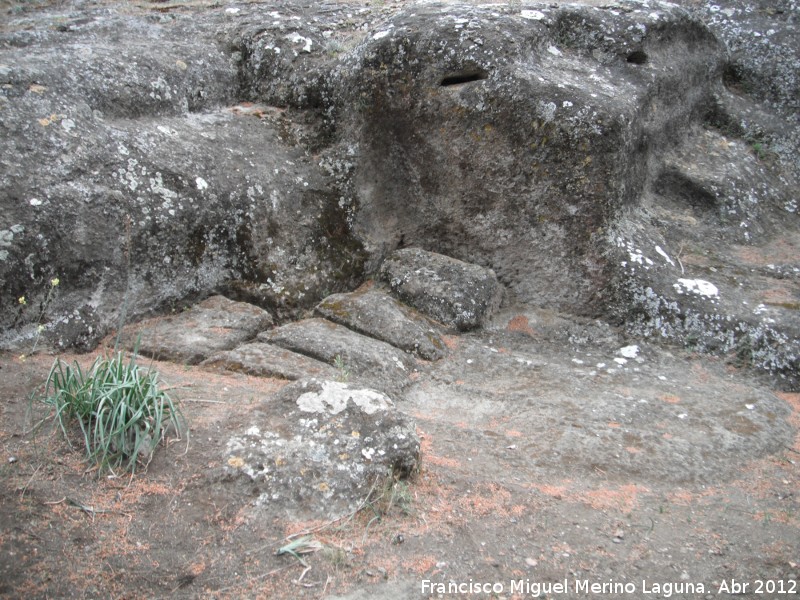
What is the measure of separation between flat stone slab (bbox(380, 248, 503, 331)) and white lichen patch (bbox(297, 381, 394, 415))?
2.55 metres

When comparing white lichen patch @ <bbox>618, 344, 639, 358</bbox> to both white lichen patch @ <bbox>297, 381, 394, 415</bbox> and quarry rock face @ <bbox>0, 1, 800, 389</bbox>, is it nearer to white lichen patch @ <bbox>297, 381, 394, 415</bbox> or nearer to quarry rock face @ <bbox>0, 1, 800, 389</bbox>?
quarry rock face @ <bbox>0, 1, 800, 389</bbox>

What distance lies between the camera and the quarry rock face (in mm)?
5500

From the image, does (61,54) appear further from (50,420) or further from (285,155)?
(50,420)

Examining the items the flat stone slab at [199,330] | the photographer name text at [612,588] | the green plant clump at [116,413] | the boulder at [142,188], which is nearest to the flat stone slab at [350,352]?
the flat stone slab at [199,330]

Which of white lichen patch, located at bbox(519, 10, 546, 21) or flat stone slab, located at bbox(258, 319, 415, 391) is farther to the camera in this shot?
white lichen patch, located at bbox(519, 10, 546, 21)

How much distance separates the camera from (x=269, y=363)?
17.0ft

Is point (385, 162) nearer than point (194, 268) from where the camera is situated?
No

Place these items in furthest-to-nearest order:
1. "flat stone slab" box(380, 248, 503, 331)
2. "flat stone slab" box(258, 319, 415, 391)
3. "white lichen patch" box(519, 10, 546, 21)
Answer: "white lichen patch" box(519, 10, 546, 21) < "flat stone slab" box(380, 248, 503, 331) < "flat stone slab" box(258, 319, 415, 391)

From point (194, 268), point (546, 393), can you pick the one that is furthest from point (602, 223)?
point (194, 268)

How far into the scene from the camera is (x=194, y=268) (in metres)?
5.97

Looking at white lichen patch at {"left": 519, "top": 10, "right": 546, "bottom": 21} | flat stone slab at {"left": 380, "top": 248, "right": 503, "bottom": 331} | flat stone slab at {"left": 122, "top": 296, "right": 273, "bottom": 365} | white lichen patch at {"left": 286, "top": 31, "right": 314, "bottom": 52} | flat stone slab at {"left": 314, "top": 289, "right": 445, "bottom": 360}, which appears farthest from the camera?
white lichen patch at {"left": 286, "top": 31, "right": 314, "bottom": 52}

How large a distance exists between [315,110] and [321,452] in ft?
15.1

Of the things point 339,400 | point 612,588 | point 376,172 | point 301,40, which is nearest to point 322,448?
point 339,400

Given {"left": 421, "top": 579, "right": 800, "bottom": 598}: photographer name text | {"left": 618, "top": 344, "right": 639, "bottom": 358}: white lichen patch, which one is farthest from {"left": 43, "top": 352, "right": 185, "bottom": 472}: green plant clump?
{"left": 618, "top": 344, "right": 639, "bottom": 358}: white lichen patch
